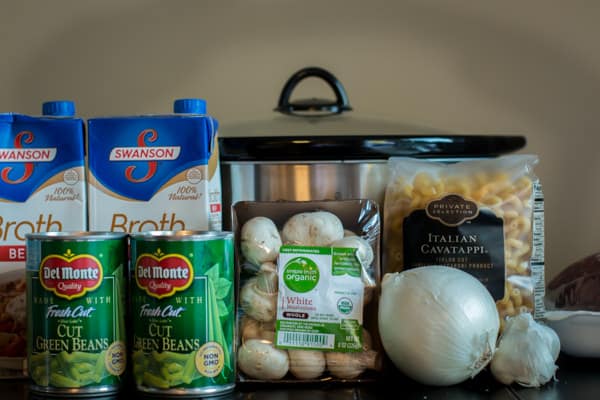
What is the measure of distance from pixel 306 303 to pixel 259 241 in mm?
80

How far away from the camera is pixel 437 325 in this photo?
2.42 ft

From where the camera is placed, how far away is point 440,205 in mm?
862

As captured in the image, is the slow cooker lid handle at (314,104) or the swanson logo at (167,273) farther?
the slow cooker lid handle at (314,104)

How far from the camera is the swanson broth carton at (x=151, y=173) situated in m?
0.82

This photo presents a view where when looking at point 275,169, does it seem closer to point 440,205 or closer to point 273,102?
point 440,205

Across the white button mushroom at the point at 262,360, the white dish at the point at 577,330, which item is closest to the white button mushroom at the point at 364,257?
the white button mushroom at the point at 262,360

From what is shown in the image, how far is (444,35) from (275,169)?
417mm

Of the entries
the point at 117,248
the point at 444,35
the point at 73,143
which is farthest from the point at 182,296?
the point at 444,35

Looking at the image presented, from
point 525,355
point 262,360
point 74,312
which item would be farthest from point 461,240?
point 74,312

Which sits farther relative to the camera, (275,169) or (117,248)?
(275,169)

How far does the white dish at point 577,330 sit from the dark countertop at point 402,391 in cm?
4

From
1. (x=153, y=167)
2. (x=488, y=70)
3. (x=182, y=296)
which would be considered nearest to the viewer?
(x=182, y=296)

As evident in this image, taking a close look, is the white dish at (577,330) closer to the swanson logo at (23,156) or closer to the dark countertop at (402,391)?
the dark countertop at (402,391)

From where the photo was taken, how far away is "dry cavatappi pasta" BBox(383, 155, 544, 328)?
2.81 feet
